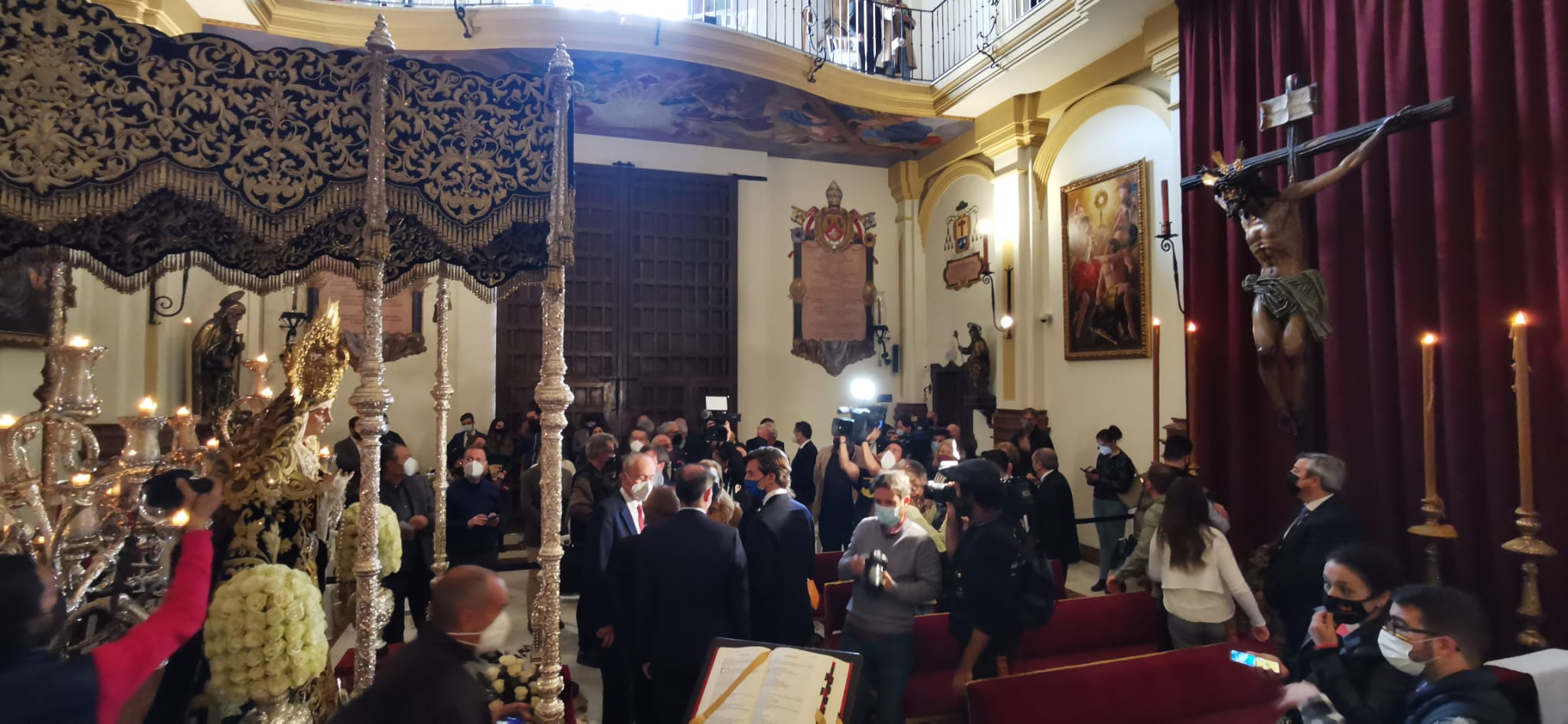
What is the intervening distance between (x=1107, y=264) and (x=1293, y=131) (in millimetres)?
3181

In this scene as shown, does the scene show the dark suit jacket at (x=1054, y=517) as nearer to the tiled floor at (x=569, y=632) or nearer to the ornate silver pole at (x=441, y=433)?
the tiled floor at (x=569, y=632)

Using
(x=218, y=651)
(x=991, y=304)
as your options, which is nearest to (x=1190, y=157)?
(x=991, y=304)

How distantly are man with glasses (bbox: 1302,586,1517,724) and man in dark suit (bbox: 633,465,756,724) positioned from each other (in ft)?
8.24

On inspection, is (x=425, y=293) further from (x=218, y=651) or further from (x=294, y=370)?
(x=218, y=651)

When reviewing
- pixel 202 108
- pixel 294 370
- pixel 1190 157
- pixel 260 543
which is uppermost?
pixel 1190 157

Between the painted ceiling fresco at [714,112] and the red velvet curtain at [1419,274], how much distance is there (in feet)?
17.5

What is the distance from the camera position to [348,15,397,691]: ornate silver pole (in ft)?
11.6

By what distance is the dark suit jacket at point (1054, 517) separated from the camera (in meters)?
6.59

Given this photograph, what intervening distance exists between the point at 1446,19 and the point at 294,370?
7.47m

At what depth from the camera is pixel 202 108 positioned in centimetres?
334

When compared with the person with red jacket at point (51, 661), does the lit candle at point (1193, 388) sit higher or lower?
higher

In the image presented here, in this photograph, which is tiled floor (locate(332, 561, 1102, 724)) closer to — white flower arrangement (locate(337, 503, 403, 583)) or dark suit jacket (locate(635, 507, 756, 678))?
white flower arrangement (locate(337, 503, 403, 583))

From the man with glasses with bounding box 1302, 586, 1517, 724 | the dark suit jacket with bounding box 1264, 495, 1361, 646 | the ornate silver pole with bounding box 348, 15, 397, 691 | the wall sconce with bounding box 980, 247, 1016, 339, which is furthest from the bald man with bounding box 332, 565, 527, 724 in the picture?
the wall sconce with bounding box 980, 247, 1016, 339

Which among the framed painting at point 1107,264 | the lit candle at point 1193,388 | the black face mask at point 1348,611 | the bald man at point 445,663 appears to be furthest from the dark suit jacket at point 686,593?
the framed painting at point 1107,264
